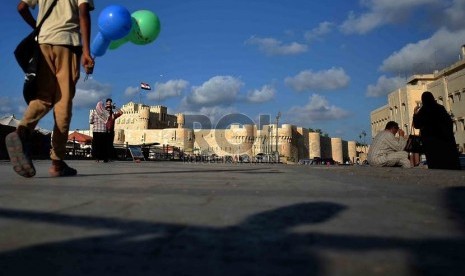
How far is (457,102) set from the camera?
116 ft

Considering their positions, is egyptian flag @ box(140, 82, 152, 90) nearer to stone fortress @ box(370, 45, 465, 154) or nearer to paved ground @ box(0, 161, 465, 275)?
stone fortress @ box(370, 45, 465, 154)

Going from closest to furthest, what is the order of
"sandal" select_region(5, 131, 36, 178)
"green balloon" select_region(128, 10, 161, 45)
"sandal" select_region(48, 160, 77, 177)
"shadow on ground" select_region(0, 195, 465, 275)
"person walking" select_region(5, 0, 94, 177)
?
"shadow on ground" select_region(0, 195, 465, 275), "sandal" select_region(5, 131, 36, 178), "person walking" select_region(5, 0, 94, 177), "sandal" select_region(48, 160, 77, 177), "green balloon" select_region(128, 10, 161, 45)

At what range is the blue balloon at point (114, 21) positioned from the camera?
18.4 feet

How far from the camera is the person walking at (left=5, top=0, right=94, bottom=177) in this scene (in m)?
3.10

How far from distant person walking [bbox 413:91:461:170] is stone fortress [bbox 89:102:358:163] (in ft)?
196

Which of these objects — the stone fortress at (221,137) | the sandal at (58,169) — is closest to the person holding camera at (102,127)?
the sandal at (58,169)

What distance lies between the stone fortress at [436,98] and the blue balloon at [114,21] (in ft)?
86.7

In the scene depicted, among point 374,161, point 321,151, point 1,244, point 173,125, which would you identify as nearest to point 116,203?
point 1,244

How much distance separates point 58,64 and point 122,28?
Answer: 2.77 metres

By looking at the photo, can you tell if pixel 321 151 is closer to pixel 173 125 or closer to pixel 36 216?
pixel 173 125

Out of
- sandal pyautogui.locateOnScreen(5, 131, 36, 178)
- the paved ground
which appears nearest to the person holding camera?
sandal pyautogui.locateOnScreen(5, 131, 36, 178)

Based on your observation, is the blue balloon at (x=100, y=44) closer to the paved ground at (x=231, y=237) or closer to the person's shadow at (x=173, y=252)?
the paved ground at (x=231, y=237)

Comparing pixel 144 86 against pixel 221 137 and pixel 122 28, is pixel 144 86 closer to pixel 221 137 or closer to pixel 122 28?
pixel 221 137

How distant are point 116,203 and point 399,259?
115cm
